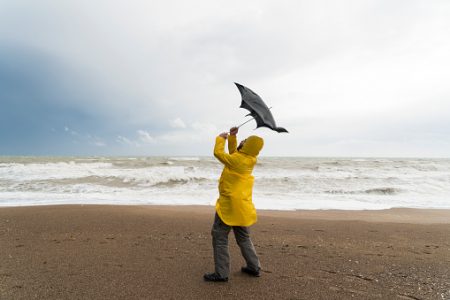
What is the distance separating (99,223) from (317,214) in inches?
215

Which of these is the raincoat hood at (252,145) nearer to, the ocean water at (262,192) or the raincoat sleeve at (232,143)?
the raincoat sleeve at (232,143)

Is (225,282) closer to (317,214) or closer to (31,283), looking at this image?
(31,283)

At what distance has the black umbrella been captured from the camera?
3.44 meters

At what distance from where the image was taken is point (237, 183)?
353 centimetres

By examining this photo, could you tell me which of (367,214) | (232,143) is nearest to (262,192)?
(367,214)

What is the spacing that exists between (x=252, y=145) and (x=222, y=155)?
15.1 inches

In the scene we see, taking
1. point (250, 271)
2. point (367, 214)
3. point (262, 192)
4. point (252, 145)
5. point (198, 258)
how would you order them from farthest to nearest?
point (262, 192)
point (367, 214)
point (198, 258)
point (250, 271)
point (252, 145)

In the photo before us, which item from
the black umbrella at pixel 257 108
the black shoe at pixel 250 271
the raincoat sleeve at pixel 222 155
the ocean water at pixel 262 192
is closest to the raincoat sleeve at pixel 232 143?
→ the raincoat sleeve at pixel 222 155

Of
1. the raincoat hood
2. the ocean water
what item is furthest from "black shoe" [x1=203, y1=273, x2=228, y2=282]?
the ocean water

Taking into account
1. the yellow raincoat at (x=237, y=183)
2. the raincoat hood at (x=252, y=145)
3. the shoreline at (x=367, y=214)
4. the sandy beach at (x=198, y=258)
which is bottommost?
the shoreline at (x=367, y=214)

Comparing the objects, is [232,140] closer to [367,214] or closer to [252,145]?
[252,145]

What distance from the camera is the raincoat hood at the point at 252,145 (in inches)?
141

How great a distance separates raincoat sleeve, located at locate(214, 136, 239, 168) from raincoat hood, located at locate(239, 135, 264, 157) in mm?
186

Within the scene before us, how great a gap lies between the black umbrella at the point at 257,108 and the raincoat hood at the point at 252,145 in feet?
0.62
